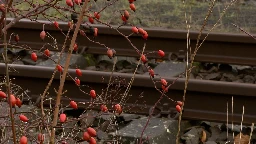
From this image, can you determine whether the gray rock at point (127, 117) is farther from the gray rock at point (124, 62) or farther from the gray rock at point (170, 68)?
the gray rock at point (124, 62)

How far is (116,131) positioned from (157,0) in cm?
560

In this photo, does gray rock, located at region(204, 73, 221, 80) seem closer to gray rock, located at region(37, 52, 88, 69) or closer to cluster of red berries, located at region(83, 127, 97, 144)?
gray rock, located at region(37, 52, 88, 69)

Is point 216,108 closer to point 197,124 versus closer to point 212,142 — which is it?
point 197,124

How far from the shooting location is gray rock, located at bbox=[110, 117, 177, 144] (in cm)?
486

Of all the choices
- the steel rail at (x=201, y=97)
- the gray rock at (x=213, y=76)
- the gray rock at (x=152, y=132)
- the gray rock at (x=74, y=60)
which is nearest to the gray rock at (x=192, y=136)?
the gray rock at (x=152, y=132)

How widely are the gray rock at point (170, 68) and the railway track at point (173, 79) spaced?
0.25 meters

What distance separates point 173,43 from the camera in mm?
7320

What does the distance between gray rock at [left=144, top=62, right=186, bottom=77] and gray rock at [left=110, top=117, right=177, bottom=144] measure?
132 cm

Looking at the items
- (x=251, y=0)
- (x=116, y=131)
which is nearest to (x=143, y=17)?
(x=251, y=0)

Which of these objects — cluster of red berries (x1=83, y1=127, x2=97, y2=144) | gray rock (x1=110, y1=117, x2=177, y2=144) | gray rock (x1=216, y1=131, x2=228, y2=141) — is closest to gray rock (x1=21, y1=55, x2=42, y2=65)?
gray rock (x1=110, y1=117, x2=177, y2=144)

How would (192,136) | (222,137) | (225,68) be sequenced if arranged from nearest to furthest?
(192,136) < (222,137) < (225,68)

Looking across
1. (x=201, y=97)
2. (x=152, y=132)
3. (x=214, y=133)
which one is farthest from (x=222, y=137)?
(x=152, y=132)

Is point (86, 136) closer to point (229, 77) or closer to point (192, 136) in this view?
point (192, 136)

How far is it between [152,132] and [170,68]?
193cm
